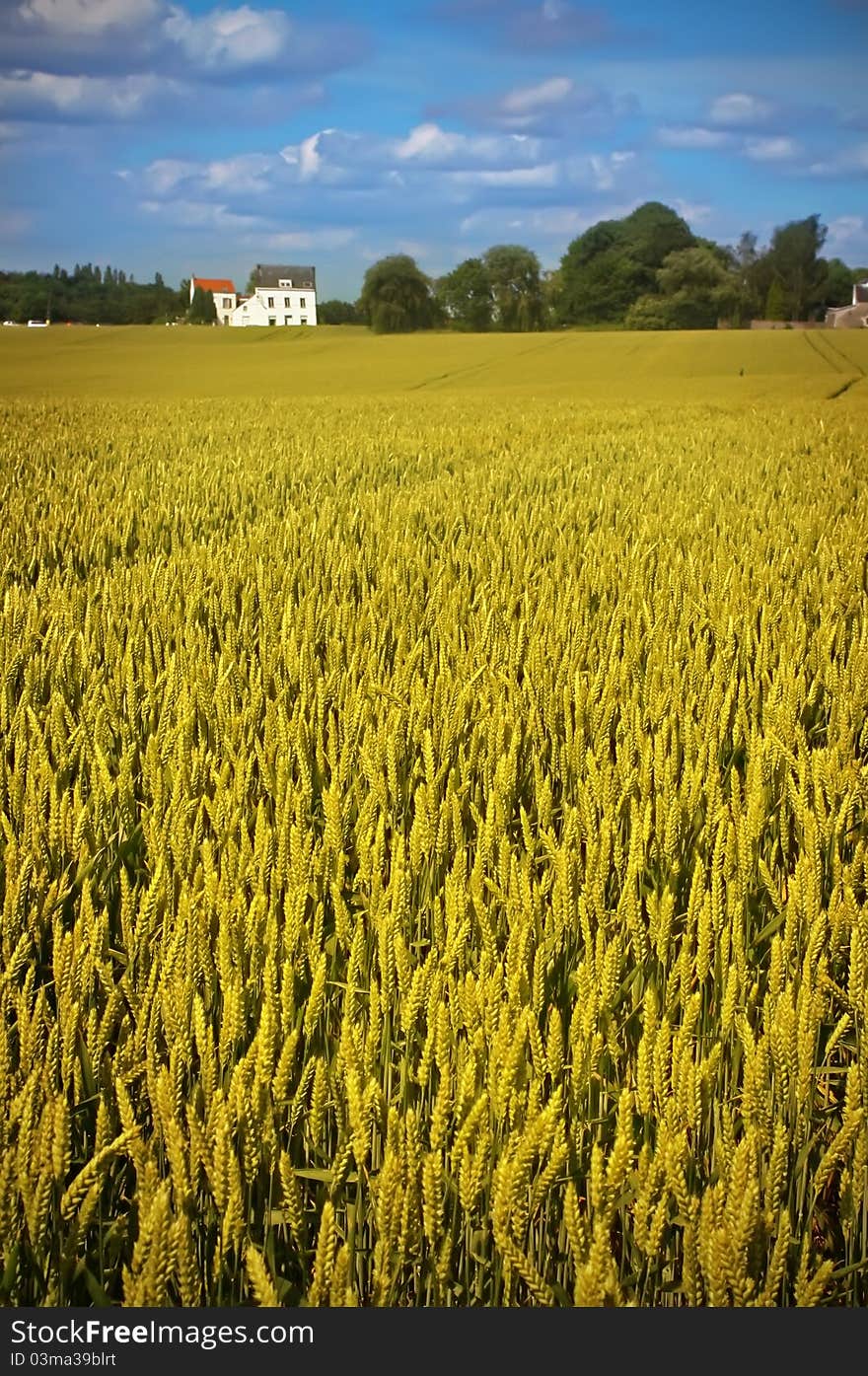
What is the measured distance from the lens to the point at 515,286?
2484cm

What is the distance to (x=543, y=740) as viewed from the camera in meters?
2.18

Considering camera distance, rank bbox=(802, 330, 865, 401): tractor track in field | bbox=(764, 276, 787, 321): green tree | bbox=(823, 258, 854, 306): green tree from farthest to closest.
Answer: bbox=(802, 330, 865, 401): tractor track in field → bbox=(764, 276, 787, 321): green tree → bbox=(823, 258, 854, 306): green tree

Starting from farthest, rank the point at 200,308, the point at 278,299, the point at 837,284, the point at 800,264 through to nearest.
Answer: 1. the point at 278,299
2. the point at 200,308
3. the point at 837,284
4. the point at 800,264

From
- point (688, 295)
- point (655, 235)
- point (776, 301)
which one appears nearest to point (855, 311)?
point (776, 301)

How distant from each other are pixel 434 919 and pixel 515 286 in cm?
2504

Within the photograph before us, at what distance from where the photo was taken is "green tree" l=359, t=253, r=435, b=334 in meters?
23.6

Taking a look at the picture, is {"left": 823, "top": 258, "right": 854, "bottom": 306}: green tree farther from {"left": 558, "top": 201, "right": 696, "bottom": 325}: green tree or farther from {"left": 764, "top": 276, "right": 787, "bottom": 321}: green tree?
{"left": 558, "top": 201, "right": 696, "bottom": 325}: green tree

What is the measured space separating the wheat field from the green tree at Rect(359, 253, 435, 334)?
20733mm

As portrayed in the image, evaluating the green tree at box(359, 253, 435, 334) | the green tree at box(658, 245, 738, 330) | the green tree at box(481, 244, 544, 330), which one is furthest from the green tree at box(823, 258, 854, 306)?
the green tree at box(359, 253, 435, 334)

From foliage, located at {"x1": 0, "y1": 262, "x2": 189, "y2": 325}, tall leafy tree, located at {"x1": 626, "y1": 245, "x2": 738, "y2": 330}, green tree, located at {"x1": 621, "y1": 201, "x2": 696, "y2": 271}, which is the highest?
green tree, located at {"x1": 621, "y1": 201, "x2": 696, "y2": 271}

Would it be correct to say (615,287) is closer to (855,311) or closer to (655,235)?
(655,235)

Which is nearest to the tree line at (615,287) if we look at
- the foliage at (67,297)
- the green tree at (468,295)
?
the green tree at (468,295)

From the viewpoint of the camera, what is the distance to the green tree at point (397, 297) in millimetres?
23562

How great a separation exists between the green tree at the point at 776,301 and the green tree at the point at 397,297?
24.2ft
